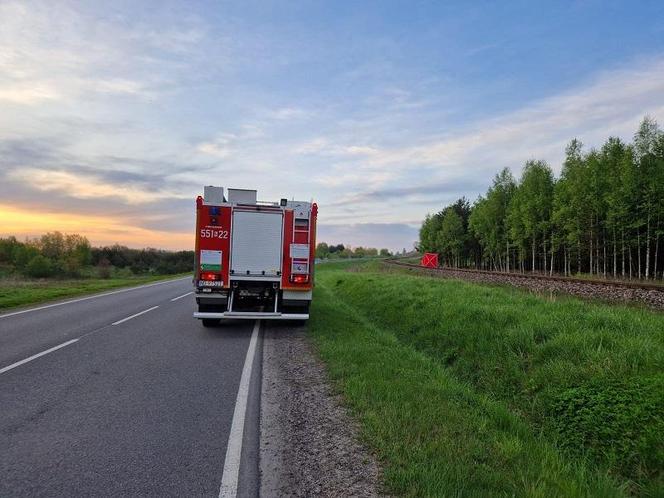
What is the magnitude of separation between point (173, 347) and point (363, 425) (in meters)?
5.28

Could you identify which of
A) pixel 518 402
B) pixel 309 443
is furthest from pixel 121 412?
pixel 518 402

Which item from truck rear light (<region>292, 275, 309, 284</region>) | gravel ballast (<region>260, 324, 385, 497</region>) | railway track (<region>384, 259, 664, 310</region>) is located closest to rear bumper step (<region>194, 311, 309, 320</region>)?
truck rear light (<region>292, 275, 309, 284</region>)

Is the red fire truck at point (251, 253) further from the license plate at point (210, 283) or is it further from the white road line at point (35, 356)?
the white road line at point (35, 356)

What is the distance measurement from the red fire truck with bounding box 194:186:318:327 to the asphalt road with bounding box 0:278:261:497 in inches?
44.9

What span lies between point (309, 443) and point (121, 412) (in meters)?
2.29

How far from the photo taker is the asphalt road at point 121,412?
11.2ft

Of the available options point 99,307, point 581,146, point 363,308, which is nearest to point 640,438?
point 363,308

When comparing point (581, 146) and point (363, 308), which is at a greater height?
point (581, 146)

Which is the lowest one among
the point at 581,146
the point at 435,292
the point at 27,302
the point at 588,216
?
the point at 27,302

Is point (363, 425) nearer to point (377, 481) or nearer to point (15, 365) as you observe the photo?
point (377, 481)

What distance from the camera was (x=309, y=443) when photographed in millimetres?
4090

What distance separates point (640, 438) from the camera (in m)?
4.24

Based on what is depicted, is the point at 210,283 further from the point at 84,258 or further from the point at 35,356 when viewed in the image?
the point at 84,258

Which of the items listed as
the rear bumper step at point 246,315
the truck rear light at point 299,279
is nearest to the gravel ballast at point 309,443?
the rear bumper step at point 246,315
